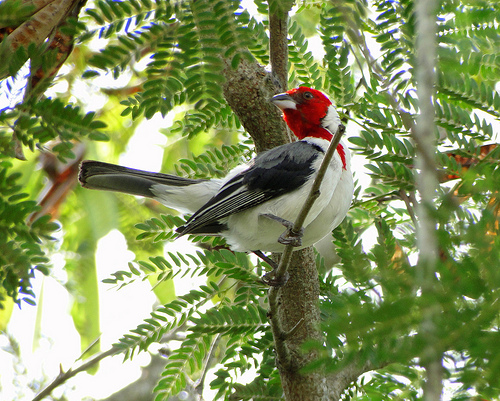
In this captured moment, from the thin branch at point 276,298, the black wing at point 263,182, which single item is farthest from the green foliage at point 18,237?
the black wing at point 263,182

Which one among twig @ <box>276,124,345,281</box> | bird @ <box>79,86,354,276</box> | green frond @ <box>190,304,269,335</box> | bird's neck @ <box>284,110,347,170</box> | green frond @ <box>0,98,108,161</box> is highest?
bird's neck @ <box>284,110,347,170</box>

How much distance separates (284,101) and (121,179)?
116 centimetres

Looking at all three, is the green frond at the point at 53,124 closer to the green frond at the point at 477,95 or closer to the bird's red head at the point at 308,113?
the green frond at the point at 477,95

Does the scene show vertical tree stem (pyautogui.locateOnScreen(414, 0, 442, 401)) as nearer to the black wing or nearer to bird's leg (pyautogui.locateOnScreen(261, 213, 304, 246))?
bird's leg (pyautogui.locateOnScreen(261, 213, 304, 246))

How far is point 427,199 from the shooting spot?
821mm

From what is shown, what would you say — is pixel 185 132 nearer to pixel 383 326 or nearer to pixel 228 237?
pixel 228 237

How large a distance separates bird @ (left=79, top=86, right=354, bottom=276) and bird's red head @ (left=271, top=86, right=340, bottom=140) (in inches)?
0.6

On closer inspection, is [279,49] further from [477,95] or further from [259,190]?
[477,95]

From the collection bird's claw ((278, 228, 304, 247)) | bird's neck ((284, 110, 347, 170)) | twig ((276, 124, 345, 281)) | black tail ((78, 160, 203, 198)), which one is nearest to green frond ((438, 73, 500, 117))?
twig ((276, 124, 345, 281))

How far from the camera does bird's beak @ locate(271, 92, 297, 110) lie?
3.33m

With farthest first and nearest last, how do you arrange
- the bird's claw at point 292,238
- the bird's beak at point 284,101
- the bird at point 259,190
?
1. the bird's beak at point 284,101
2. the bird at point 259,190
3. the bird's claw at point 292,238

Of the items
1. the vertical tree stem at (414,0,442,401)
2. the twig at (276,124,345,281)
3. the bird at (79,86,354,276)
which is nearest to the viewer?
the vertical tree stem at (414,0,442,401)

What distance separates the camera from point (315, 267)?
3.30m

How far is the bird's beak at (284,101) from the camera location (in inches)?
131
